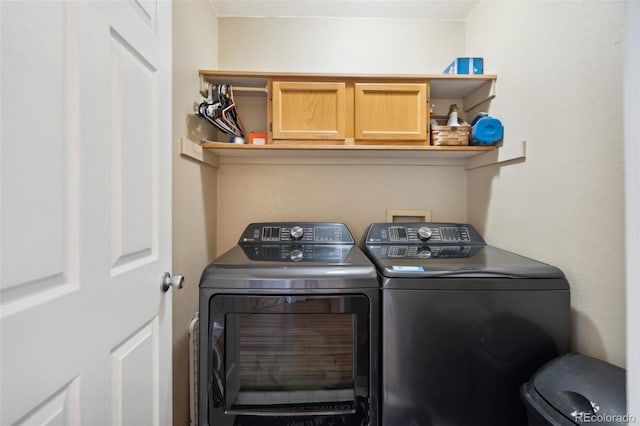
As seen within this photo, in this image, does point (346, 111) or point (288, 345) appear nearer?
point (288, 345)

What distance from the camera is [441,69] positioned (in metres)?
1.83

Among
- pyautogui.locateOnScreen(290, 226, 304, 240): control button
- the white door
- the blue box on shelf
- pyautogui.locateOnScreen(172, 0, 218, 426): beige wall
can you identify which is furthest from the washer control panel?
the blue box on shelf

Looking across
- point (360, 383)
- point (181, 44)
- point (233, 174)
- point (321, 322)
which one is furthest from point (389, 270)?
point (181, 44)

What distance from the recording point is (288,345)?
3.42 ft

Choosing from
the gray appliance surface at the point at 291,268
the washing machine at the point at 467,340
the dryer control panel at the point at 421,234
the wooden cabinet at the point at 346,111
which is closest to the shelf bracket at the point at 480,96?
the wooden cabinet at the point at 346,111

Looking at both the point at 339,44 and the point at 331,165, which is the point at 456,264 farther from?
the point at 339,44

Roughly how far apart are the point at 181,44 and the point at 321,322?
52.7 inches

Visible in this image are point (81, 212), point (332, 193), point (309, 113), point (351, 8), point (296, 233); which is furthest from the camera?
point (332, 193)

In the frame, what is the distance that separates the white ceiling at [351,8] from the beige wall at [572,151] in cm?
36

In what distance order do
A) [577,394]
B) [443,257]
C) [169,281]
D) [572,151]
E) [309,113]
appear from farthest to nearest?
[309,113] → [443,257] → [572,151] → [169,281] → [577,394]

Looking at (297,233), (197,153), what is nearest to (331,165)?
(297,233)

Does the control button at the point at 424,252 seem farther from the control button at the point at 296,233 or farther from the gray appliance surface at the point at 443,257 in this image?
the control button at the point at 296,233

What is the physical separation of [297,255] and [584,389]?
1.00m

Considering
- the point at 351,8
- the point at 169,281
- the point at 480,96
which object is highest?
the point at 351,8
